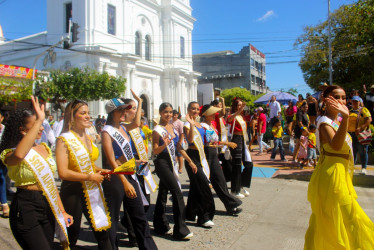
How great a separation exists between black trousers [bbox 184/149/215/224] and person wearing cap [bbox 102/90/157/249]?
1356 mm

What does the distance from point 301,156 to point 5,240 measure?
749 cm

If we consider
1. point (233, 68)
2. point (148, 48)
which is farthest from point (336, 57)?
point (233, 68)

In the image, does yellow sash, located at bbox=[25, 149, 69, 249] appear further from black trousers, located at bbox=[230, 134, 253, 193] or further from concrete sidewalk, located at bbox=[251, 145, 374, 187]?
concrete sidewalk, located at bbox=[251, 145, 374, 187]

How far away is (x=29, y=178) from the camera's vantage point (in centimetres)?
280

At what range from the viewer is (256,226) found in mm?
4898

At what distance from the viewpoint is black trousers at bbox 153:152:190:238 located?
4309mm

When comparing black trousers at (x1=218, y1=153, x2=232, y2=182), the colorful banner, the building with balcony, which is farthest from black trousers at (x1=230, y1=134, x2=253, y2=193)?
the building with balcony

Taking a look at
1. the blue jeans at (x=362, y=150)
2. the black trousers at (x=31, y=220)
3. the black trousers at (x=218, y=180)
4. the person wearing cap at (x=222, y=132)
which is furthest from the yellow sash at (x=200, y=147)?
the blue jeans at (x=362, y=150)

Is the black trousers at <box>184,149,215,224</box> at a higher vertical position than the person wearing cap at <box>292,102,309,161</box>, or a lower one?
lower

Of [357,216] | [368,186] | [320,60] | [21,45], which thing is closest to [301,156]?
[368,186]

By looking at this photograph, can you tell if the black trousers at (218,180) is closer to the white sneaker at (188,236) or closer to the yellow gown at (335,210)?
the white sneaker at (188,236)

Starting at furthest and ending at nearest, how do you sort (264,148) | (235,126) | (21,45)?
(21,45) < (264,148) < (235,126)

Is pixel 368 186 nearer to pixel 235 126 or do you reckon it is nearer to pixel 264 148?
pixel 235 126

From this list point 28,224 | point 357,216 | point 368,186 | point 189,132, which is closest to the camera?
point 28,224
